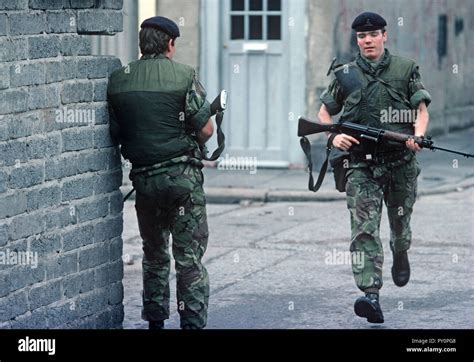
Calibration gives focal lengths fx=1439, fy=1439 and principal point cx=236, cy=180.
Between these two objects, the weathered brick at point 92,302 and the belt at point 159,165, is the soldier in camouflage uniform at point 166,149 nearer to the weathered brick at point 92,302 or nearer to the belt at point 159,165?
the belt at point 159,165

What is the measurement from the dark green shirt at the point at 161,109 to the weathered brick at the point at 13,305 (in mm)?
1065

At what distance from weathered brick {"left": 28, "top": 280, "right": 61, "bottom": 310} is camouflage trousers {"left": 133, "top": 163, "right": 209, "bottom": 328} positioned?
2.02 feet

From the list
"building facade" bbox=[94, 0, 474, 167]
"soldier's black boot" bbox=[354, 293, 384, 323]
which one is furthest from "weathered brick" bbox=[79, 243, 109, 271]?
"building facade" bbox=[94, 0, 474, 167]

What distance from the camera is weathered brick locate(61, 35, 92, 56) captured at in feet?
26.7

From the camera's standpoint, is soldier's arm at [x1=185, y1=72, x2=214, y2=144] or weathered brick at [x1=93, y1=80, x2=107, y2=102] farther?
weathered brick at [x1=93, y1=80, x2=107, y2=102]

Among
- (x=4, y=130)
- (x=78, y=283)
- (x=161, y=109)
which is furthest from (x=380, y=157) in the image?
(x=4, y=130)

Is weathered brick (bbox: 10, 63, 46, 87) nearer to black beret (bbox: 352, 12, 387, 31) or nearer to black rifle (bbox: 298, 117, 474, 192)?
black rifle (bbox: 298, 117, 474, 192)

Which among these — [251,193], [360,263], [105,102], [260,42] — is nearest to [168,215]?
[105,102]

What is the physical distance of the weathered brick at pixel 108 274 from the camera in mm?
8539

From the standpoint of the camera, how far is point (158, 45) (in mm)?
8258

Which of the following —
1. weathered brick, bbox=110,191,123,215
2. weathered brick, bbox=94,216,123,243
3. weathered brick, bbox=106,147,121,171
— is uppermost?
weathered brick, bbox=106,147,121,171
